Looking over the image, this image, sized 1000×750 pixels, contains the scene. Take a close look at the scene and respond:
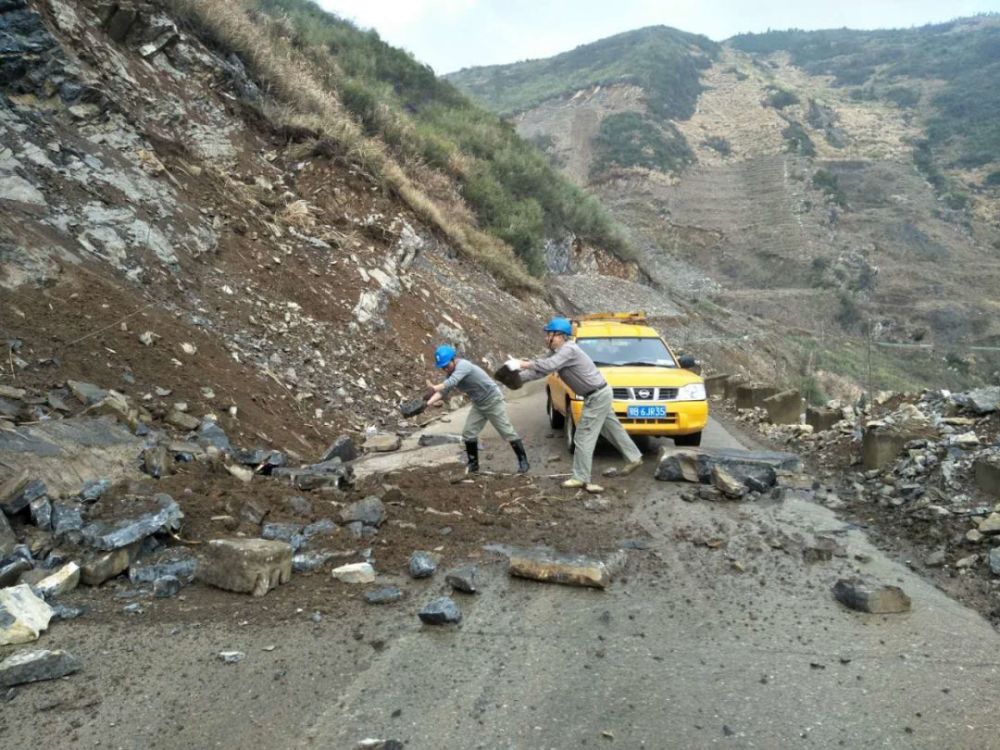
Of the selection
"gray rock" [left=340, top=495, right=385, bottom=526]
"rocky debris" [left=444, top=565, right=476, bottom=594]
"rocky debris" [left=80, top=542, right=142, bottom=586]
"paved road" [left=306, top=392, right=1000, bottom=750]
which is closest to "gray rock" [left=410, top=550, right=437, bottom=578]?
"rocky debris" [left=444, top=565, right=476, bottom=594]

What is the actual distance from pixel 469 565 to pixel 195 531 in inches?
77.6

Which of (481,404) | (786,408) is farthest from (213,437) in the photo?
(786,408)

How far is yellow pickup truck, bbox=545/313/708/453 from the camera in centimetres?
827

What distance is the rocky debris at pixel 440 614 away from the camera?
4129mm

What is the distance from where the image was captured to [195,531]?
506cm

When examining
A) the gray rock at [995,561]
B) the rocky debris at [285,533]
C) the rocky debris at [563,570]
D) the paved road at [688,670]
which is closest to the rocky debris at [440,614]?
the paved road at [688,670]

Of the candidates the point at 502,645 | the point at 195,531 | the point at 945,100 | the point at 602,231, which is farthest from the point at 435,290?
the point at 945,100

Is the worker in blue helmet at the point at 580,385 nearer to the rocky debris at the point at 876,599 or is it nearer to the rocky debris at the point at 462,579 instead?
the rocky debris at the point at 462,579

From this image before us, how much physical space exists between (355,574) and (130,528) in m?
1.51

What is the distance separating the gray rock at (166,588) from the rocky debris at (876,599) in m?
4.18

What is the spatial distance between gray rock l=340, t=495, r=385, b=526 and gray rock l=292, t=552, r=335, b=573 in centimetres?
55

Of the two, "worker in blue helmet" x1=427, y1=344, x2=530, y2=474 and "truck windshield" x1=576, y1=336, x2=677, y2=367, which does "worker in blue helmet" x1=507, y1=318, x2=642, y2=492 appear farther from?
"truck windshield" x1=576, y1=336, x2=677, y2=367

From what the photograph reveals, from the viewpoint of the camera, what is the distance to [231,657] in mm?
3727

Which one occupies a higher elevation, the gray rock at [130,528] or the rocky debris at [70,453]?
the rocky debris at [70,453]
